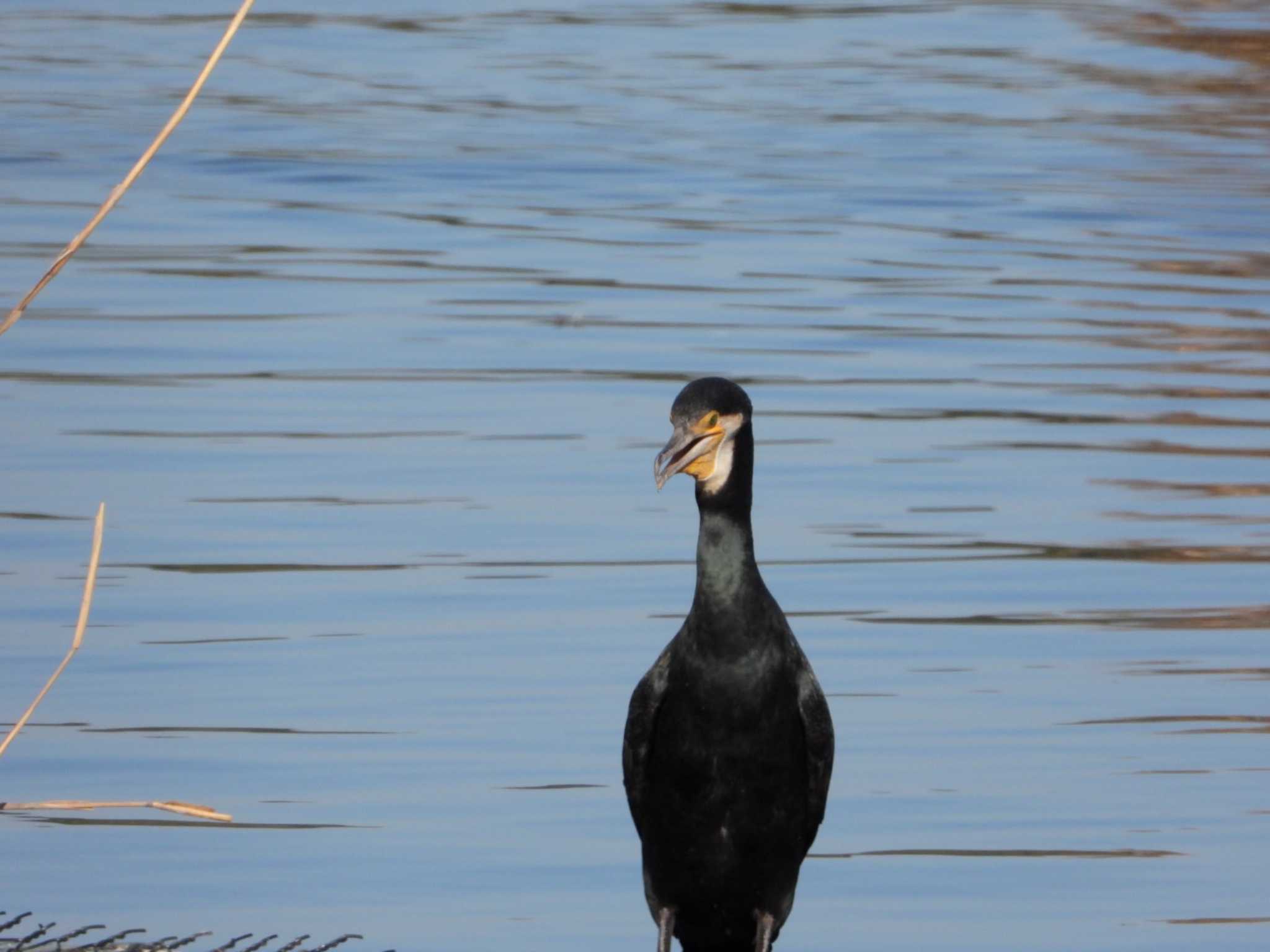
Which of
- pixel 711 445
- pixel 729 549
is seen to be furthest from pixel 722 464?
pixel 729 549

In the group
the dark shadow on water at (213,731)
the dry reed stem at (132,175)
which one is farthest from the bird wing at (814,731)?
the dry reed stem at (132,175)

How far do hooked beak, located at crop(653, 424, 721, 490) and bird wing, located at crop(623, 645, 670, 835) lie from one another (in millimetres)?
426

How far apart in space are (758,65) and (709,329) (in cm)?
1283

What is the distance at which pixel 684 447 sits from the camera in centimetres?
562

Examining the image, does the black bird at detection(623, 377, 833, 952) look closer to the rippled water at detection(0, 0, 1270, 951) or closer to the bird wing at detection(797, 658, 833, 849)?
the bird wing at detection(797, 658, 833, 849)

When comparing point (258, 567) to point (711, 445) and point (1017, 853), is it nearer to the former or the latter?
point (1017, 853)

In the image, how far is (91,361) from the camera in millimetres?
13398

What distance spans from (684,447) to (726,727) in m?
0.56

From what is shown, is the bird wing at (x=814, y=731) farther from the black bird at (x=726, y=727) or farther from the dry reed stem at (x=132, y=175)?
the dry reed stem at (x=132, y=175)

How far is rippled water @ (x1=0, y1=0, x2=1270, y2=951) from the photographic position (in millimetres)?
7141

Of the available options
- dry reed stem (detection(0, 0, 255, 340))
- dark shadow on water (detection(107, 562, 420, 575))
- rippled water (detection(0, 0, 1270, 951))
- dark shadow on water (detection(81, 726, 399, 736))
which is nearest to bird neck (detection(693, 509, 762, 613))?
rippled water (detection(0, 0, 1270, 951))

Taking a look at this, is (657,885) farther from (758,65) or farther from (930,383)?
(758,65)

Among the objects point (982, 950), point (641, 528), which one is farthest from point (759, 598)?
point (641, 528)

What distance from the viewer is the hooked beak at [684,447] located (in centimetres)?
552
